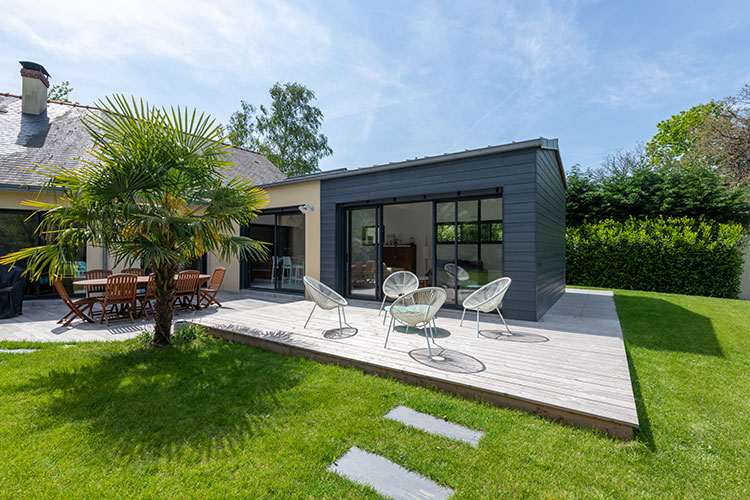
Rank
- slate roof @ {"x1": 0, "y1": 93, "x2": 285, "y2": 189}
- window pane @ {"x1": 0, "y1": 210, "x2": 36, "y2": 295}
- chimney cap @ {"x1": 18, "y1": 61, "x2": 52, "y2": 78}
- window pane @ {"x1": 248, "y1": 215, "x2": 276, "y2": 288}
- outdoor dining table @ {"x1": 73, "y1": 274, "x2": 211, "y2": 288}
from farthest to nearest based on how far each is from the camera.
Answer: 1. chimney cap @ {"x1": 18, "y1": 61, "x2": 52, "y2": 78}
2. window pane @ {"x1": 248, "y1": 215, "x2": 276, "y2": 288}
3. slate roof @ {"x1": 0, "y1": 93, "x2": 285, "y2": 189}
4. window pane @ {"x1": 0, "y1": 210, "x2": 36, "y2": 295}
5. outdoor dining table @ {"x1": 73, "y1": 274, "x2": 211, "y2": 288}

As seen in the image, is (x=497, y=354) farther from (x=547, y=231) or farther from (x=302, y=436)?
(x=547, y=231)

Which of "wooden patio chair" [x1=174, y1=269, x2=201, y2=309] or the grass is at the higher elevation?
"wooden patio chair" [x1=174, y1=269, x2=201, y2=309]

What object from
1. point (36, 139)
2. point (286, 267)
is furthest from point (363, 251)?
point (36, 139)

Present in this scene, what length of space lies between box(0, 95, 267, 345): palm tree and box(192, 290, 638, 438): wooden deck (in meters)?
1.49

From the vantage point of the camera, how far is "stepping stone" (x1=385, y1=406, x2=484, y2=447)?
7.67 ft

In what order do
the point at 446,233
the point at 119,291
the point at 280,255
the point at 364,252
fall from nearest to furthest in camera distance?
the point at 119,291, the point at 446,233, the point at 364,252, the point at 280,255

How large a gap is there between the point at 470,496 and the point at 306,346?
2.61 m

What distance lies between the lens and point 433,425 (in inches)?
97.7

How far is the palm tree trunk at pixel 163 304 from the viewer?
4.46m

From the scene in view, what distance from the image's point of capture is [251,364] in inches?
149

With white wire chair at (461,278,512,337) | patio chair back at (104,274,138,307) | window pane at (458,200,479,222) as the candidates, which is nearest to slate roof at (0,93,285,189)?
patio chair back at (104,274,138,307)

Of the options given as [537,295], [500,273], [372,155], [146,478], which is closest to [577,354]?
[537,295]

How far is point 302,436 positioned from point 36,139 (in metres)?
12.9

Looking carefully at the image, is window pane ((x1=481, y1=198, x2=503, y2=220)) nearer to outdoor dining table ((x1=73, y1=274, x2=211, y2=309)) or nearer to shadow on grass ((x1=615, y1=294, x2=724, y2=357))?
shadow on grass ((x1=615, y1=294, x2=724, y2=357))
